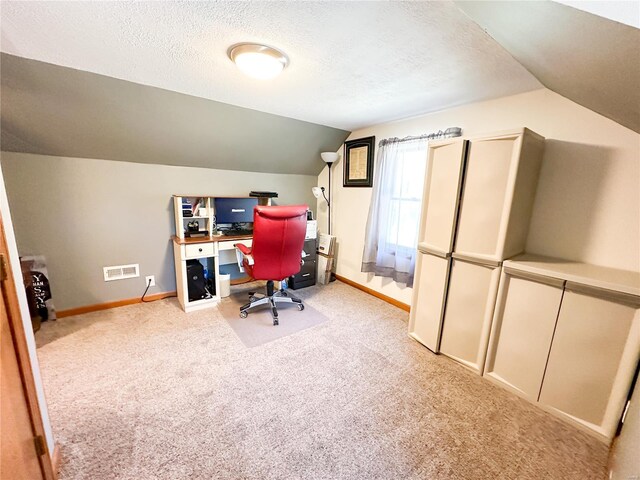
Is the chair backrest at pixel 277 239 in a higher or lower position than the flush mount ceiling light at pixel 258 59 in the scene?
lower

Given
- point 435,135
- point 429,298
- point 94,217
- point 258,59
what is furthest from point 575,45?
point 94,217

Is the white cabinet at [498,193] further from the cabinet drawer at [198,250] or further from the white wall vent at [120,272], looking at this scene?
the white wall vent at [120,272]

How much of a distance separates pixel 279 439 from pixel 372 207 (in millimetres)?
2442

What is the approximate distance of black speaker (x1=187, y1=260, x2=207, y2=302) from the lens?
2.74 meters

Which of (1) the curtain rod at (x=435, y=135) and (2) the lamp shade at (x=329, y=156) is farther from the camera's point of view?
(2) the lamp shade at (x=329, y=156)

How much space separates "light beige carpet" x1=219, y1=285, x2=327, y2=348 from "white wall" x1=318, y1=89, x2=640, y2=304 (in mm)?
2103

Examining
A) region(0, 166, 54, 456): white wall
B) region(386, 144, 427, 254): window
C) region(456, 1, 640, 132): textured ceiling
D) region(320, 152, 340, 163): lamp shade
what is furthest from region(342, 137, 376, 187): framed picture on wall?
region(0, 166, 54, 456): white wall

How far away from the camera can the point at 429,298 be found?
2.19 meters

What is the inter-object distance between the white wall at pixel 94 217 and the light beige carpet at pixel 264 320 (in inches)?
36.2

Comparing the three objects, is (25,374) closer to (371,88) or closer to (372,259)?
(371,88)

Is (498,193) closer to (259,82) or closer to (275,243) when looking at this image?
(275,243)

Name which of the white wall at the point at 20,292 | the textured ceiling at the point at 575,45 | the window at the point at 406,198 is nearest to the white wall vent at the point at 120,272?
the white wall at the point at 20,292

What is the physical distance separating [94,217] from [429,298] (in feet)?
11.1

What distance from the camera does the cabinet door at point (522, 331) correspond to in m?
1.59
